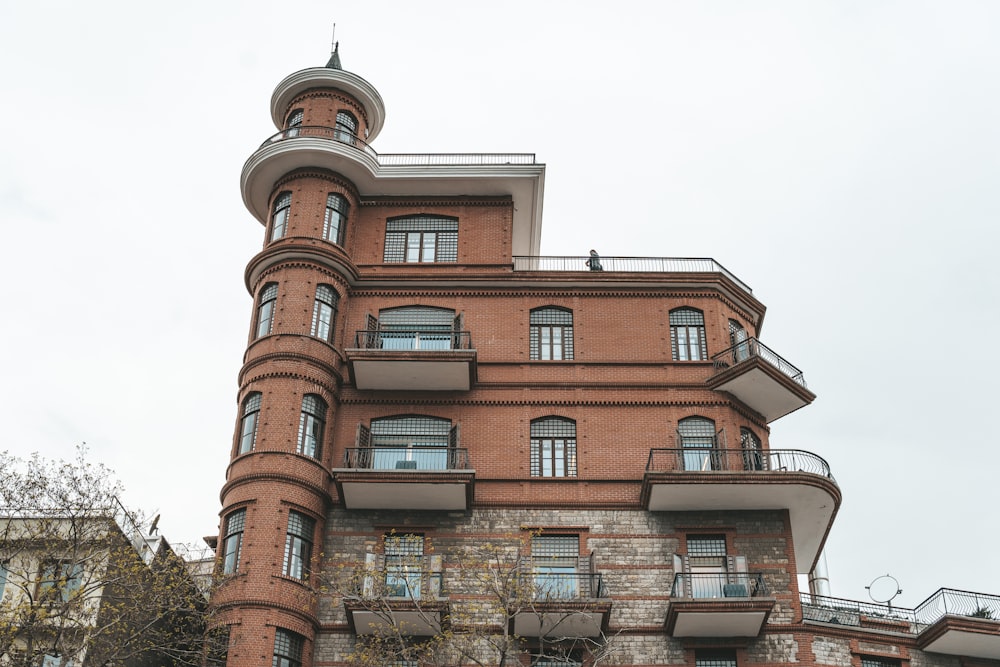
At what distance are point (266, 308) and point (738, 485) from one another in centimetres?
1624

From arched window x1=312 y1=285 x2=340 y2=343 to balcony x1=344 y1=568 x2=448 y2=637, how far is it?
8647 millimetres

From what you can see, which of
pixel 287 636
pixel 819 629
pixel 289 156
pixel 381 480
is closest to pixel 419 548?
pixel 381 480

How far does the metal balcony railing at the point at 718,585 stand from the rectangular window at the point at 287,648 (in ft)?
35.1

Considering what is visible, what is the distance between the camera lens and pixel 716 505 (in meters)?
35.2

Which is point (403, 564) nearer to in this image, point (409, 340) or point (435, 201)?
point (409, 340)

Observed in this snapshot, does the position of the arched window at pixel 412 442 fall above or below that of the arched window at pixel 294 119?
below

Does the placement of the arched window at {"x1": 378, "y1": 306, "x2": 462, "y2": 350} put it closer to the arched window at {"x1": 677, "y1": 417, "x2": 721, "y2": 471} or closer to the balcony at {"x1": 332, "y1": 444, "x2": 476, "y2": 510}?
the balcony at {"x1": 332, "y1": 444, "x2": 476, "y2": 510}

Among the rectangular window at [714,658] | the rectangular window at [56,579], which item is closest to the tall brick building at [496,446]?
the rectangular window at [714,658]

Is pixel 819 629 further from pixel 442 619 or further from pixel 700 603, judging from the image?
pixel 442 619

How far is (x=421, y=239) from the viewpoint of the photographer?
40.8 metres

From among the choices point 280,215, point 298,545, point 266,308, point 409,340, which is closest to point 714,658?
point 298,545

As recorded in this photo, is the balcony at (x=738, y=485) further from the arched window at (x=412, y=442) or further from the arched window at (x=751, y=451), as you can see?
the arched window at (x=412, y=442)

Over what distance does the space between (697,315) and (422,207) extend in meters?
10.5

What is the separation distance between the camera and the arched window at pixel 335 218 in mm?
39688
